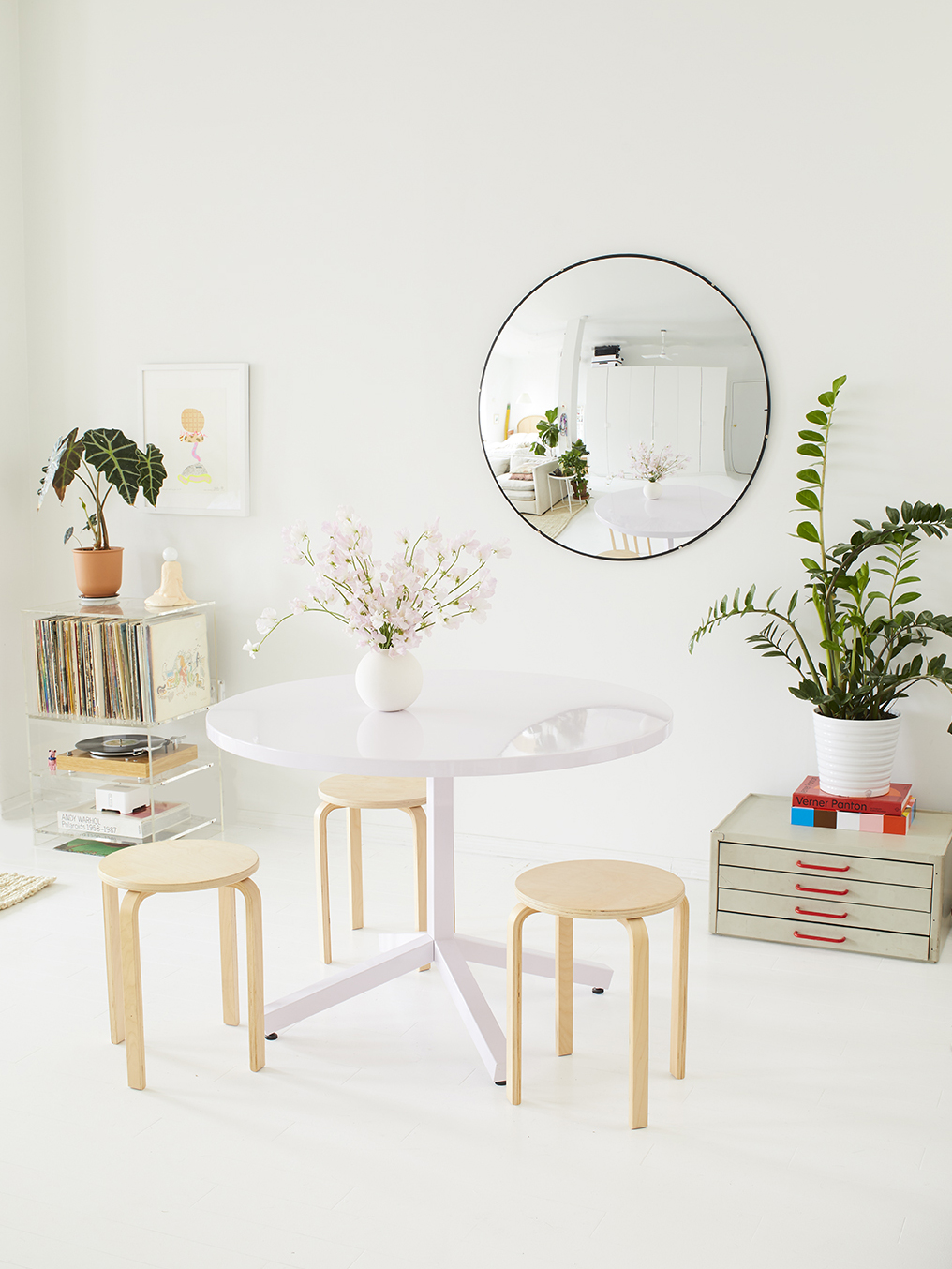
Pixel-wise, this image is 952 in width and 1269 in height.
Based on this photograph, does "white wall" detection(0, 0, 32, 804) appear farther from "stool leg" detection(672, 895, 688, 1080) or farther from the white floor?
"stool leg" detection(672, 895, 688, 1080)

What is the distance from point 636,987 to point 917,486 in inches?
70.7

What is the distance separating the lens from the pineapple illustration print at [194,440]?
160 inches

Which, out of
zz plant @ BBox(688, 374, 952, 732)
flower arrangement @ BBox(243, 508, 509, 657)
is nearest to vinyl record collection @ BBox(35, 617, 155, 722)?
flower arrangement @ BBox(243, 508, 509, 657)

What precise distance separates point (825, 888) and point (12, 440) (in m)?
3.27

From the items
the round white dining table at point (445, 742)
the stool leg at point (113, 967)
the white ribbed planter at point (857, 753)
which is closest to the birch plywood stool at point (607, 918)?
the round white dining table at point (445, 742)

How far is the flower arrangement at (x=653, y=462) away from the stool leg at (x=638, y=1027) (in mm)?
1687

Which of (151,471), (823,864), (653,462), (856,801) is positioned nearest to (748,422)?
(653,462)

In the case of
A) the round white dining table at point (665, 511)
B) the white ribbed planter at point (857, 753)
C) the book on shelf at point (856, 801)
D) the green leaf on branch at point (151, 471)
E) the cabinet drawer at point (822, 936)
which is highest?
the green leaf on branch at point (151, 471)

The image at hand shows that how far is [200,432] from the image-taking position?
4.07 m

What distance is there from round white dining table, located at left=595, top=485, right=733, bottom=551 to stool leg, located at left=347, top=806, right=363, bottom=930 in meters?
1.21

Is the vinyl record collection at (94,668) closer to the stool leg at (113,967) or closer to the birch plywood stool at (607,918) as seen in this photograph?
the stool leg at (113,967)

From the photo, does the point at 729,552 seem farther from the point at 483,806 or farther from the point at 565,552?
the point at 483,806

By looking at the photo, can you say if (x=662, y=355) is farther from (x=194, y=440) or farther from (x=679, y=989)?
(x=679, y=989)

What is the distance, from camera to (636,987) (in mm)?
2133
